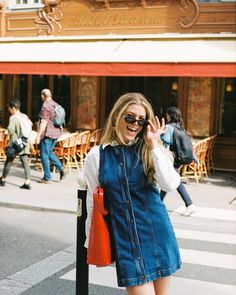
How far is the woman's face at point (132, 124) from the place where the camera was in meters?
3.36

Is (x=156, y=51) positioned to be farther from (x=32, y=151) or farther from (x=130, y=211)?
(x=130, y=211)

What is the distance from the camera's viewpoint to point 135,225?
127 inches

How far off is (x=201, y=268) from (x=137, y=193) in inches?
114

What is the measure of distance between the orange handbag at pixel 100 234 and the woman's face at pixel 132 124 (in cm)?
39

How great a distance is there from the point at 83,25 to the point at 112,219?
11937 millimetres

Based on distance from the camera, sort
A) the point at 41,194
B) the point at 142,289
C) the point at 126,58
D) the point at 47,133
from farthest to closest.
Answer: the point at 126,58 → the point at 47,133 → the point at 41,194 → the point at 142,289

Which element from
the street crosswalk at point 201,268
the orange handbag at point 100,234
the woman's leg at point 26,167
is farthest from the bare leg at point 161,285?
the woman's leg at point 26,167

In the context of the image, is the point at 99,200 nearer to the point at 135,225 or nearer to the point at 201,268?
the point at 135,225

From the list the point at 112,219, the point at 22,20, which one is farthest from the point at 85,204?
the point at 22,20

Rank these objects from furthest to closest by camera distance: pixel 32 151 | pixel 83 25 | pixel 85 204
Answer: pixel 83 25 < pixel 32 151 < pixel 85 204

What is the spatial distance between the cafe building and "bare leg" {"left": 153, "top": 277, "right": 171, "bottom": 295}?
26.4ft

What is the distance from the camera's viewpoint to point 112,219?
3270 mm

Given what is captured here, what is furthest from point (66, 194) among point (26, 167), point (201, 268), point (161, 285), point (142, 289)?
point (142, 289)

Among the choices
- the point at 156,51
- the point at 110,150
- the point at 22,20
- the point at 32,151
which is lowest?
the point at 32,151
